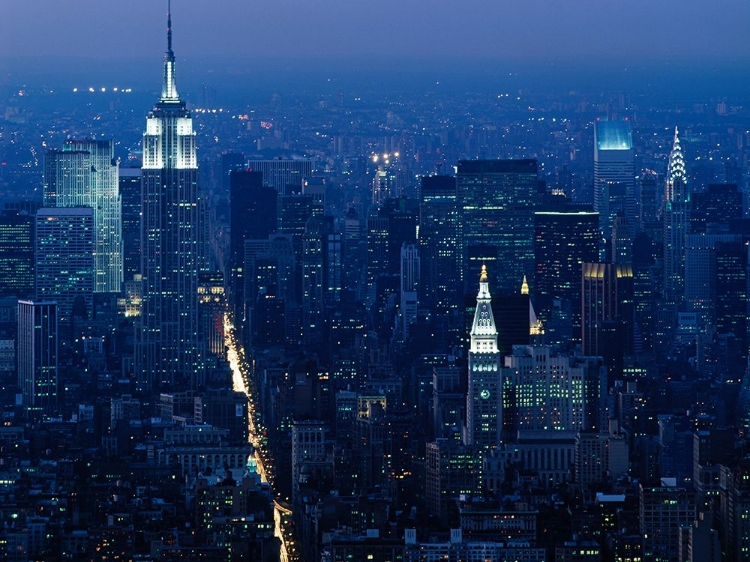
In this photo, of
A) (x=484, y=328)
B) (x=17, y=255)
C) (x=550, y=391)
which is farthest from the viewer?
(x=17, y=255)

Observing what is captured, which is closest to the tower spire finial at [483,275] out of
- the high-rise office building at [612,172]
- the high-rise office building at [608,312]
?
the high-rise office building at [608,312]

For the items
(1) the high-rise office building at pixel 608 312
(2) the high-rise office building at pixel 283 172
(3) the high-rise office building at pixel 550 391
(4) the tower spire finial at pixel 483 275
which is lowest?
(3) the high-rise office building at pixel 550 391

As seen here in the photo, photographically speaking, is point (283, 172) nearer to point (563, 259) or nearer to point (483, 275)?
point (483, 275)

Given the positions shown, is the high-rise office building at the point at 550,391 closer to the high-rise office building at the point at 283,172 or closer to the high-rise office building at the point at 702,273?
the high-rise office building at the point at 702,273

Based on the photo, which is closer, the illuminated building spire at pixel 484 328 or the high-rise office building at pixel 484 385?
the high-rise office building at pixel 484 385

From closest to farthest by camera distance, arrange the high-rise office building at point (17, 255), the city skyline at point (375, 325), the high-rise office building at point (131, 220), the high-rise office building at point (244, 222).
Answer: the city skyline at point (375, 325), the high-rise office building at point (17, 255), the high-rise office building at point (131, 220), the high-rise office building at point (244, 222)

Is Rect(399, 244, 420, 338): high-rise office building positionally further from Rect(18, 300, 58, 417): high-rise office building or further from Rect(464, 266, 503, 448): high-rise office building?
Rect(18, 300, 58, 417): high-rise office building

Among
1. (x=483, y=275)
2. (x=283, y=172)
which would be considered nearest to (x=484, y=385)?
(x=483, y=275)
